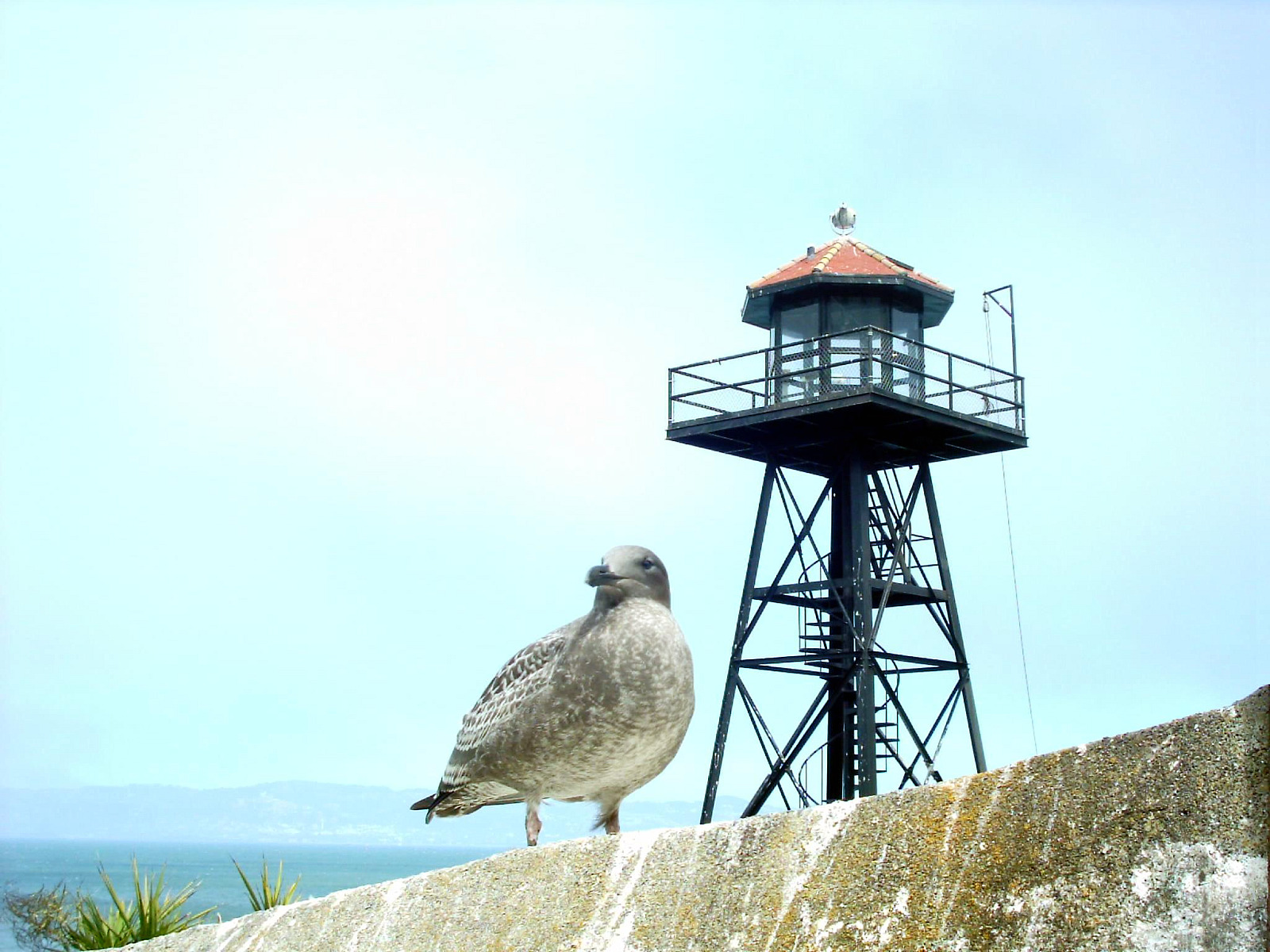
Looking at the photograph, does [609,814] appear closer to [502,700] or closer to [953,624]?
[502,700]

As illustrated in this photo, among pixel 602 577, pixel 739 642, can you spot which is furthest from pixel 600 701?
pixel 739 642

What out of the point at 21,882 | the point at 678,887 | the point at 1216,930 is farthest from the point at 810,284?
the point at 21,882

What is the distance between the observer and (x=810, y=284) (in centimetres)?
2538

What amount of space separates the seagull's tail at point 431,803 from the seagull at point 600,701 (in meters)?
0.84

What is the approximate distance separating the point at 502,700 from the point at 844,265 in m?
15.9

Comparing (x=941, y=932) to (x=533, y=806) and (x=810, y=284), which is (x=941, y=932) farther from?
(x=810, y=284)

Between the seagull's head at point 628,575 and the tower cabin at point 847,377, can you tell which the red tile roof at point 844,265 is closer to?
the tower cabin at point 847,377

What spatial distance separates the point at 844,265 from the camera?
25.7 meters

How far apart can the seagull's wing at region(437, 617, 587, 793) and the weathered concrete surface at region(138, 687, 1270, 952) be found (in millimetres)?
1048

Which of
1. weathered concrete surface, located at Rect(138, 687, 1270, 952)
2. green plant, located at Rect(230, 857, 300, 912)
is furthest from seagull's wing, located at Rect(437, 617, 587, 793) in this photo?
green plant, located at Rect(230, 857, 300, 912)

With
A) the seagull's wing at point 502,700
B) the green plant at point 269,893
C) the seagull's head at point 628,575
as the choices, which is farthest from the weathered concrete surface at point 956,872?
the green plant at point 269,893

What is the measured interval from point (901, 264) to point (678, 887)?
18528 mm

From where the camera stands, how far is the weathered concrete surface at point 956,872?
7.31 meters

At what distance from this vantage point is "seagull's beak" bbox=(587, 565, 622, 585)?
10.5 metres
